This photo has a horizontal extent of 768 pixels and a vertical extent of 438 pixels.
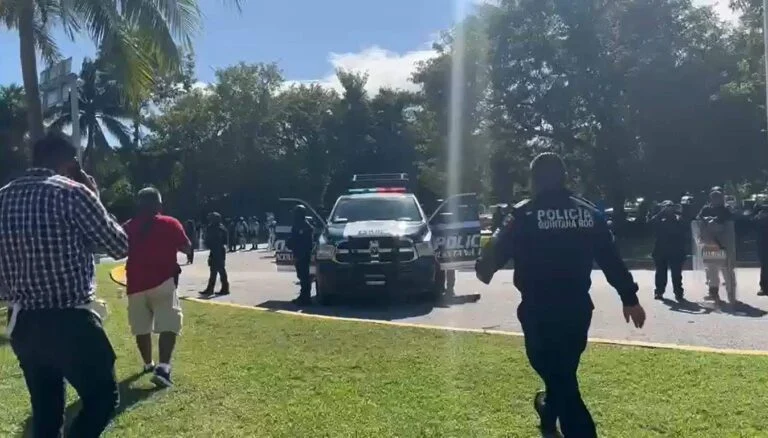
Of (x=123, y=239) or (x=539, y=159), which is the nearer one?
(x=123, y=239)

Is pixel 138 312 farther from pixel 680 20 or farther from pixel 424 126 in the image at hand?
pixel 424 126

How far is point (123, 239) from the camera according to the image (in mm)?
4258

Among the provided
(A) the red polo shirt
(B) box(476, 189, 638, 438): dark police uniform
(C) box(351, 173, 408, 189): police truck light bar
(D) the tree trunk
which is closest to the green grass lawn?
(A) the red polo shirt

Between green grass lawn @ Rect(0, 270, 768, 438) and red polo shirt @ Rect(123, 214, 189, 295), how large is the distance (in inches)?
34.1

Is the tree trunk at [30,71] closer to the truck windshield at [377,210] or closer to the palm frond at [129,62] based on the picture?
the palm frond at [129,62]

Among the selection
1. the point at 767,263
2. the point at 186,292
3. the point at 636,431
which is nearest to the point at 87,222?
the point at 636,431

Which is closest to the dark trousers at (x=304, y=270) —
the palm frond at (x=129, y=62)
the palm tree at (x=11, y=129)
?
the palm frond at (x=129, y=62)

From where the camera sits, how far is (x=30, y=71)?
45.0 ft

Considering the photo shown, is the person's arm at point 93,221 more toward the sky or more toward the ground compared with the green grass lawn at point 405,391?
more toward the sky

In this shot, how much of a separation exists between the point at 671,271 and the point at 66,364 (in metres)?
11.0

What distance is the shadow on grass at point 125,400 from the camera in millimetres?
5879

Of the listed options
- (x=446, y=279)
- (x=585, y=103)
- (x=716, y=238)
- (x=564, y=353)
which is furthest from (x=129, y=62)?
(x=585, y=103)

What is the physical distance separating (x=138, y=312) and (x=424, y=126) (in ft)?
118

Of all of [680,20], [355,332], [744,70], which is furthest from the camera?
[680,20]
